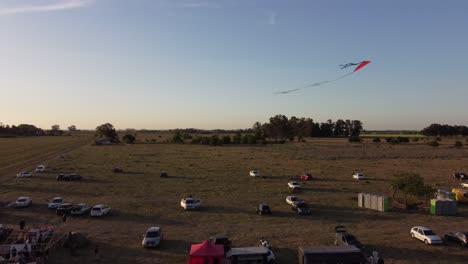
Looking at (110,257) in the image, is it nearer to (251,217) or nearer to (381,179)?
(251,217)

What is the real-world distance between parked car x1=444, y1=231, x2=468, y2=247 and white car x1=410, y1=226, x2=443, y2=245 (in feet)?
2.83

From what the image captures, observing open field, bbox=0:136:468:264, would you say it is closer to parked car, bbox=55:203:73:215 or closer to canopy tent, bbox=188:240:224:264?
parked car, bbox=55:203:73:215

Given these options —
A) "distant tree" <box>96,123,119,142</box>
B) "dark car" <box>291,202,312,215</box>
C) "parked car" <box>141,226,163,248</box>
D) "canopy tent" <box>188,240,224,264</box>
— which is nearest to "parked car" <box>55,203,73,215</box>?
"parked car" <box>141,226,163,248</box>

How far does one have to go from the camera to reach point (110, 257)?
79.7 ft

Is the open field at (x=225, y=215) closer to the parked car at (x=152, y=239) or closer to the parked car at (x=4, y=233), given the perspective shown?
the parked car at (x=152, y=239)

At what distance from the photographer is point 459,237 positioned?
2606 cm

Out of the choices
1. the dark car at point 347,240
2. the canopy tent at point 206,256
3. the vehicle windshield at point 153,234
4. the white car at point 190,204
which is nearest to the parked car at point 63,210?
the white car at point 190,204

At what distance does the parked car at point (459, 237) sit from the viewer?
84.1 ft

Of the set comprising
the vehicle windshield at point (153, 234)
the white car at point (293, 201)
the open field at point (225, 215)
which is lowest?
the open field at point (225, 215)

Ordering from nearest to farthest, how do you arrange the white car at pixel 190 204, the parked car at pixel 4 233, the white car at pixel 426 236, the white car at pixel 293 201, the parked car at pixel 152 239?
the parked car at pixel 152 239
the white car at pixel 426 236
the parked car at pixel 4 233
the white car at pixel 293 201
the white car at pixel 190 204

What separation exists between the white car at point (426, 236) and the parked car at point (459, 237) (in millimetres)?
864

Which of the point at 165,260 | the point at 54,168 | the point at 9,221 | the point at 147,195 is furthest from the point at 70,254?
the point at 54,168

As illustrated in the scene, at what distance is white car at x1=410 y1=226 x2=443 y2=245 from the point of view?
2609 cm

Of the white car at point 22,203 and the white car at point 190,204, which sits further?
the white car at point 22,203
